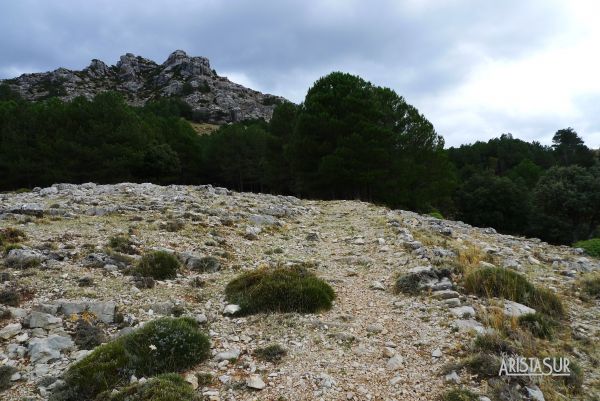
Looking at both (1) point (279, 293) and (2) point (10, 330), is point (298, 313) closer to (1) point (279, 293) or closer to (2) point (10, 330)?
(1) point (279, 293)

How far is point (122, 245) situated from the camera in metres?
12.4

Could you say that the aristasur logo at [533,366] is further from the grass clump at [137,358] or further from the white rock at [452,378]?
the grass clump at [137,358]

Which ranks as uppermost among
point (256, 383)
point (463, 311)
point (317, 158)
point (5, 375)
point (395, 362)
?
point (317, 158)

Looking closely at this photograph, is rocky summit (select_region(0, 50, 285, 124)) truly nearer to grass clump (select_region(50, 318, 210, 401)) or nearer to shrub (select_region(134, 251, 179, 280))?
Result: shrub (select_region(134, 251, 179, 280))

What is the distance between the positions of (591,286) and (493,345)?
5.56m

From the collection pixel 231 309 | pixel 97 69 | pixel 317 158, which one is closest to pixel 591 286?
pixel 231 309

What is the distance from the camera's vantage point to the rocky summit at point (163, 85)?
122m

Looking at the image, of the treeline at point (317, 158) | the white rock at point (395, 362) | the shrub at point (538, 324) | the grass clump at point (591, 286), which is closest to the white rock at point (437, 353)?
the white rock at point (395, 362)

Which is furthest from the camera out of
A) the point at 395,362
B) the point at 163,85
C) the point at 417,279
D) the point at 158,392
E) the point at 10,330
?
the point at 163,85

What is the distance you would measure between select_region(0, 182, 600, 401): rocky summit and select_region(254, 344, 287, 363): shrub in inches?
1.3

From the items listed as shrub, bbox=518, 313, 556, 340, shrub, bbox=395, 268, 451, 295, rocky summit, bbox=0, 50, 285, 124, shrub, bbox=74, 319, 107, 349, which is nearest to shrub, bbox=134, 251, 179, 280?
shrub, bbox=74, 319, 107, 349

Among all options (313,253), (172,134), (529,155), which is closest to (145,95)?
(172,134)

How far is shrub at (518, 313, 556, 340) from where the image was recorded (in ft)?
24.2

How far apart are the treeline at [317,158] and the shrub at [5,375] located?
88.9 ft
